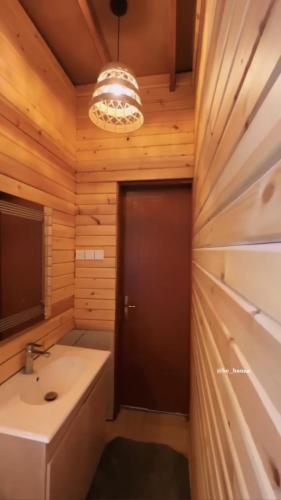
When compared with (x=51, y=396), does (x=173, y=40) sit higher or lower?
higher

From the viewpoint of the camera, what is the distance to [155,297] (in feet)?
7.54

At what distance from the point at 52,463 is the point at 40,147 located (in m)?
1.76

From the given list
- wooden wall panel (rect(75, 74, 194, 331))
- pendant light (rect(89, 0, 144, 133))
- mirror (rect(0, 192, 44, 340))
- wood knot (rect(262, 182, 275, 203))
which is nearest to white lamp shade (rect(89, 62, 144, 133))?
pendant light (rect(89, 0, 144, 133))

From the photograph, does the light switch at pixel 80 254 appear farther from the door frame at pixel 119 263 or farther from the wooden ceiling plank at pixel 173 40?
the wooden ceiling plank at pixel 173 40

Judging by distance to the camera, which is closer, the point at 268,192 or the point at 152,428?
the point at 268,192

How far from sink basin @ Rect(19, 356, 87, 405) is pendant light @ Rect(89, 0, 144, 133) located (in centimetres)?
159

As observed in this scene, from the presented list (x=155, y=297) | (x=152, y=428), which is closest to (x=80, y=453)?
(x=152, y=428)

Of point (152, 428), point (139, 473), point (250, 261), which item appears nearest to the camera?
point (250, 261)

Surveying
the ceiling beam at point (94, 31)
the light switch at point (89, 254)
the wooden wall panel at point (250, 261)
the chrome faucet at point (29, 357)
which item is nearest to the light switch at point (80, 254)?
the light switch at point (89, 254)

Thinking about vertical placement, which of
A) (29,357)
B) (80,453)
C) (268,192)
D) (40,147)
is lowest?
(80,453)

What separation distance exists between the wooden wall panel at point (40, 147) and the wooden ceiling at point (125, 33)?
0.34 feet

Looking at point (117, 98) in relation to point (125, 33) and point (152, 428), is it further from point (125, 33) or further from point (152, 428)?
point (152, 428)

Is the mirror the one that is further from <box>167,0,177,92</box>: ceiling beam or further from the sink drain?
<box>167,0,177,92</box>: ceiling beam

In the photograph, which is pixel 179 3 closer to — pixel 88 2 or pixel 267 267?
pixel 88 2
